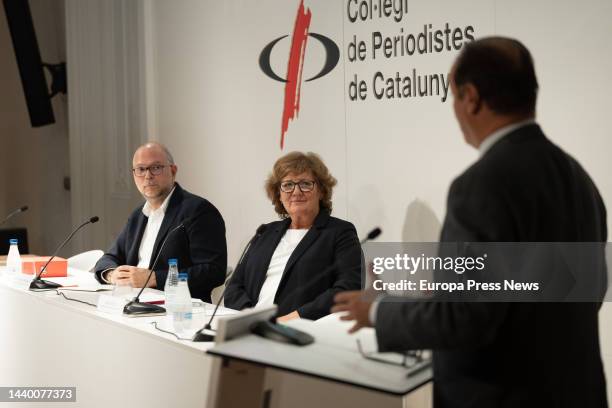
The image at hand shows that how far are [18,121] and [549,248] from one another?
7177 mm

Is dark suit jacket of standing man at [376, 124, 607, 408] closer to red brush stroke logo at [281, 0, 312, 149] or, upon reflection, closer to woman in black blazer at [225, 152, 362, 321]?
woman in black blazer at [225, 152, 362, 321]

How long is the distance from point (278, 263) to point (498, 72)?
2132 mm

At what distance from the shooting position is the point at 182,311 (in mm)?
2758

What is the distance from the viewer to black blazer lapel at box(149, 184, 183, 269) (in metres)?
4.07

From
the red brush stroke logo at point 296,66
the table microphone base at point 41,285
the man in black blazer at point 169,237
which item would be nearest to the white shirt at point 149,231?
the man in black blazer at point 169,237

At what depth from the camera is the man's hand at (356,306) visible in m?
1.58

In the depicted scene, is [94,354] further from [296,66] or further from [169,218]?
[296,66]

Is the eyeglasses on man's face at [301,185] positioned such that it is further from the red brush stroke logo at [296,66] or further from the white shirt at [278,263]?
the red brush stroke logo at [296,66]

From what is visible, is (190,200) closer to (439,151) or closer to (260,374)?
(439,151)

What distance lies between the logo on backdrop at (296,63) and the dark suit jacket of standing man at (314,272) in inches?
64.8

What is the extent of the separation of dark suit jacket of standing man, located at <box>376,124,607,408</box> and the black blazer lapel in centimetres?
265

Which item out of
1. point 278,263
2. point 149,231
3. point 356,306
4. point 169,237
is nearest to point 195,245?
point 169,237

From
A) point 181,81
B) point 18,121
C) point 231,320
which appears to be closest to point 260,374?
point 231,320

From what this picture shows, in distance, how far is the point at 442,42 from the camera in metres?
4.20
